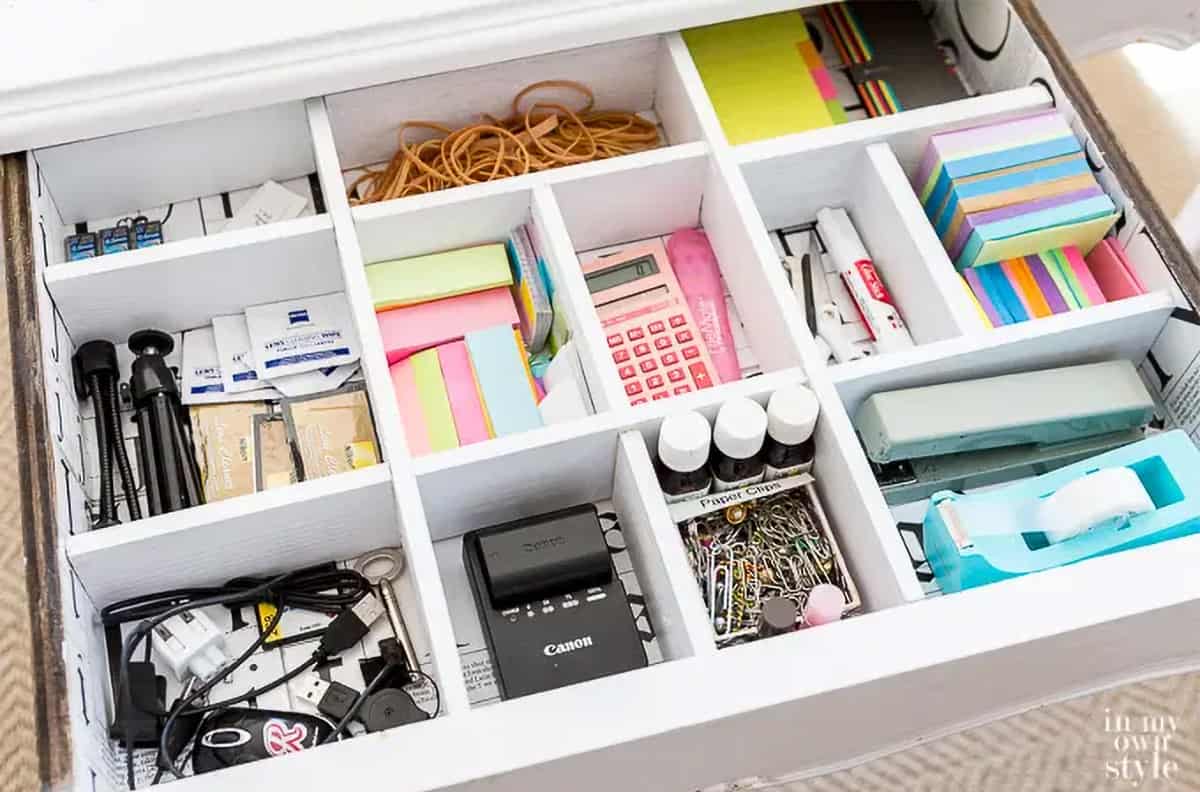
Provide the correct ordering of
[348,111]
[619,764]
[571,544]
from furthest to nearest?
[348,111] < [571,544] < [619,764]

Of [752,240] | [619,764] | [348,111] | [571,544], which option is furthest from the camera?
[348,111]

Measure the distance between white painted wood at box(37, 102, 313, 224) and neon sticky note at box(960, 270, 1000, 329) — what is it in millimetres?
779

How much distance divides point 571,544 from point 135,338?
56 cm

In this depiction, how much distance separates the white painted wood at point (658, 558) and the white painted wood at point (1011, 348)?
23cm

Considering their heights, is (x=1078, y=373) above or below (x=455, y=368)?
below

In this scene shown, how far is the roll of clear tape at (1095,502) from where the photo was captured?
1190mm

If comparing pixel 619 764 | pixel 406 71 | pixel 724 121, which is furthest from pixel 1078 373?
pixel 406 71

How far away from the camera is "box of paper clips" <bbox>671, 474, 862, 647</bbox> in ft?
4.30

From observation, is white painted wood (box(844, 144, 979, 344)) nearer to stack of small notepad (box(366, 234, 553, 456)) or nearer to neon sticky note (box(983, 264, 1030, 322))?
neon sticky note (box(983, 264, 1030, 322))


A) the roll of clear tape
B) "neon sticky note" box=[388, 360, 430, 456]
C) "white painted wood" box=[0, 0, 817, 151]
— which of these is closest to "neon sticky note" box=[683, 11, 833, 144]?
"white painted wood" box=[0, 0, 817, 151]

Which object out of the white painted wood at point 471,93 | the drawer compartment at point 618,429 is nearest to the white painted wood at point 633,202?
the drawer compartment at point 618,429

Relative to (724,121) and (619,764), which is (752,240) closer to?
(724,121)

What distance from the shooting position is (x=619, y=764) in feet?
3.70

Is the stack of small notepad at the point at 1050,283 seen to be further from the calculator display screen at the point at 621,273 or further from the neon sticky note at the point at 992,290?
the calculator display screen at the point at 621,273
